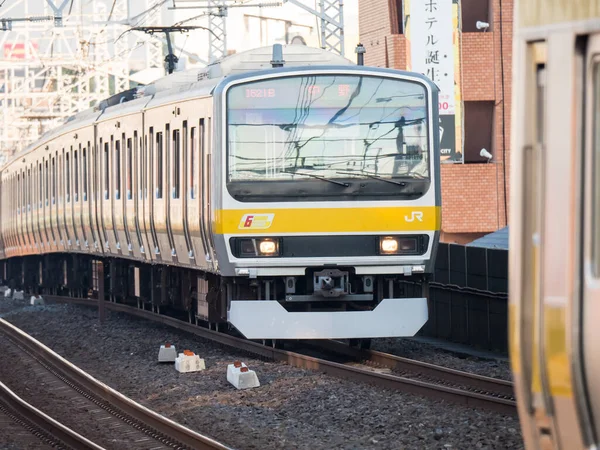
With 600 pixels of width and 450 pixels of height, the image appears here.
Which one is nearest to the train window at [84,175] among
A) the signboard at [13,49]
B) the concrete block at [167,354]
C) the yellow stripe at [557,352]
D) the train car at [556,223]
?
the concrete block at [167,354]

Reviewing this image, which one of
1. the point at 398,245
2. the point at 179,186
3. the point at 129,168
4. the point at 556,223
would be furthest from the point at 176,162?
the point at 556,223

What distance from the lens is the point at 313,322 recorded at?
1320 cm

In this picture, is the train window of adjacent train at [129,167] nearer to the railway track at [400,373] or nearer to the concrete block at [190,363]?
the railway track at [400,373]

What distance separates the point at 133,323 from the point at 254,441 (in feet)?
33.9

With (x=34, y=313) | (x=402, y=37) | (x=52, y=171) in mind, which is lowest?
(x=34, y=313)

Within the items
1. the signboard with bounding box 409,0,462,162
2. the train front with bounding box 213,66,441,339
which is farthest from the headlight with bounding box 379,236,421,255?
the signboard with bounding box 409,0,462,162

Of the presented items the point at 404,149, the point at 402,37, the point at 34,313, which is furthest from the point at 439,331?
the point at 402,37

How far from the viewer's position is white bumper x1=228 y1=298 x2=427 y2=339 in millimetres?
13141

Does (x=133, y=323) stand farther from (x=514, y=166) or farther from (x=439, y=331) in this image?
(x=514, y=166)

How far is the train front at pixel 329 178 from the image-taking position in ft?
43.8

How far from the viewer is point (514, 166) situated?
17.3ft

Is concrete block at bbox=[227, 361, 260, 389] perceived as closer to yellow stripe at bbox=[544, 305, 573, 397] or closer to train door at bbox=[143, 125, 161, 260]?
train door at bbox=[143, 125, 161, 260]

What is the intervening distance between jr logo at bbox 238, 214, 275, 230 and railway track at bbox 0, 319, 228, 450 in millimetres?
2126

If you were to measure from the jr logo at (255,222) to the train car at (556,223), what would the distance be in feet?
26.6
